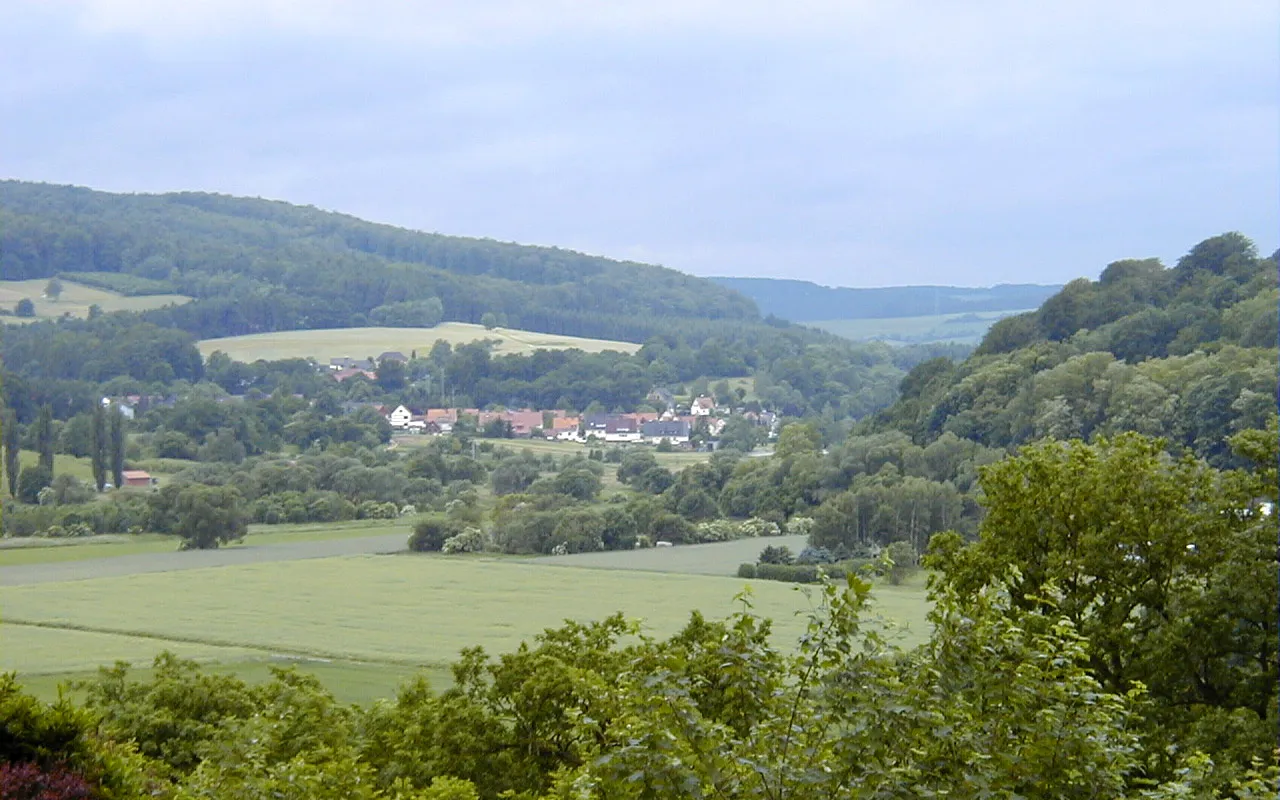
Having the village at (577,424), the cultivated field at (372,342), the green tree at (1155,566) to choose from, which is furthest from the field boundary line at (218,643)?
the cultivated field at (372,342)

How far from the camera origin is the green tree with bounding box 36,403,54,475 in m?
84.1

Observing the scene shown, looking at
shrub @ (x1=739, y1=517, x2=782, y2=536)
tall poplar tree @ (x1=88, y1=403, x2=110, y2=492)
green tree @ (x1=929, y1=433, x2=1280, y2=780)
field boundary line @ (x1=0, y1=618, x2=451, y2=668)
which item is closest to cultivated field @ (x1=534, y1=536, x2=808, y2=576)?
shrub @ (x1=739, y1=517, x2=782, y2=536)

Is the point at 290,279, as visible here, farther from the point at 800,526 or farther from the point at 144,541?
the point at 800,526

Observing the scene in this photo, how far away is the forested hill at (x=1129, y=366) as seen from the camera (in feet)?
224

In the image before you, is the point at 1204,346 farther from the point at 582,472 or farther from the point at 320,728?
the point at 320,728

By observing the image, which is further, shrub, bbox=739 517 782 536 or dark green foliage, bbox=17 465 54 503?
dark green foliage, bbox=17 465 54 503

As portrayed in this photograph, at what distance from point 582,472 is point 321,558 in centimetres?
2789

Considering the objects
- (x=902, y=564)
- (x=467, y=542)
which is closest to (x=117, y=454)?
(x=467, y=542)

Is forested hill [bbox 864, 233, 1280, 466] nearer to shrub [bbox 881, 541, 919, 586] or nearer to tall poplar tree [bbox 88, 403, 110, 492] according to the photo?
shrub [bbox 881, 541, 919, 586]

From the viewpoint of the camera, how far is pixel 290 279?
549 feet

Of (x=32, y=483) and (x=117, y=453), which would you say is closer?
(x=32, y=483)

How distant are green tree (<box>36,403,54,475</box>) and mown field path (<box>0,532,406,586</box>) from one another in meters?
17.2

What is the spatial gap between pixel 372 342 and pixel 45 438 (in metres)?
66.0

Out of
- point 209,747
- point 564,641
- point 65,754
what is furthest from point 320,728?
point 65,754
